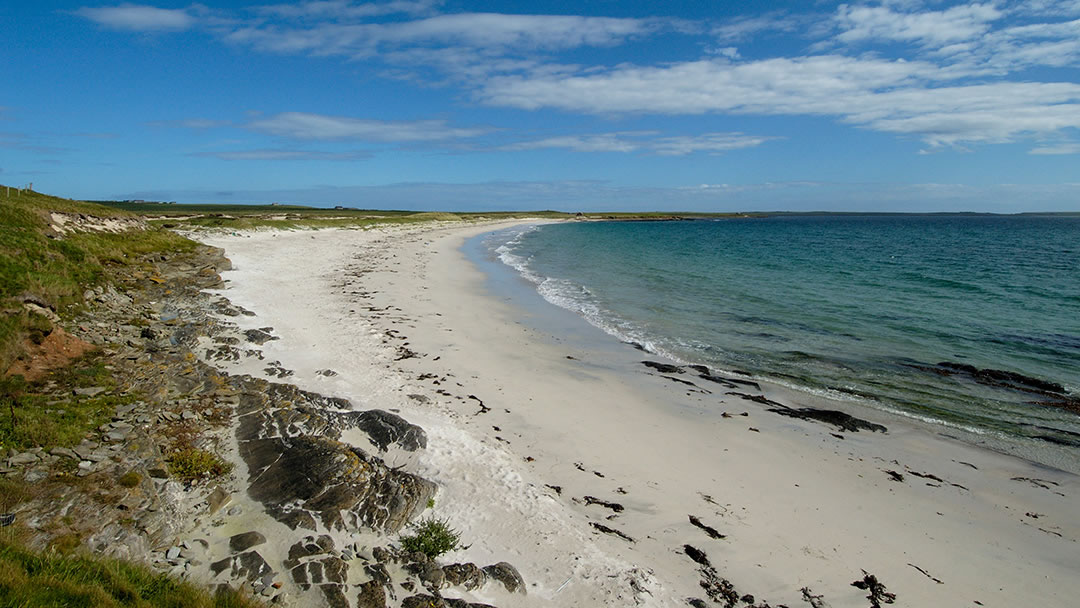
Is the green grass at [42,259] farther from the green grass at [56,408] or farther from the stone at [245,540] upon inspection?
the stone at [245,540]

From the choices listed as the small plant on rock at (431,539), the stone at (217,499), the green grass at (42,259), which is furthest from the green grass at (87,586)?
the green grass at (42,259)

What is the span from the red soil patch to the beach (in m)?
2.32

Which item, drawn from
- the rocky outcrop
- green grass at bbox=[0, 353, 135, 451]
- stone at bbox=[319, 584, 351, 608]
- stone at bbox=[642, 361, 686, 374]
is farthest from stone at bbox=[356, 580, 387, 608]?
stone at bbox=[642, 361, 686, 374]

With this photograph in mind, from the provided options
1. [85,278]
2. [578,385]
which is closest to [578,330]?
[578,385]

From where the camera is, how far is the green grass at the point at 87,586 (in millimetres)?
3543

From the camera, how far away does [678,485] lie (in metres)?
7.36

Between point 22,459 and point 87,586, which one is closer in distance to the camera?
point 87,586

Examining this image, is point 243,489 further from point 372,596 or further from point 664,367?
point 664,367

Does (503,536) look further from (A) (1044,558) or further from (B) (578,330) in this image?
(B) (578,330)

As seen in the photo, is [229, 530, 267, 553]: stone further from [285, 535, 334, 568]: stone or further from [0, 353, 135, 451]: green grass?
[0, 353, 135, 451]: green grass

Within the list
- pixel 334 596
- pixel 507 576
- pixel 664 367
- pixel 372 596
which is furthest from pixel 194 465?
pixel 664 367

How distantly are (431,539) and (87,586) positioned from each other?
108 inches

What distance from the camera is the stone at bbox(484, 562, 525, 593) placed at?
509 centimetres

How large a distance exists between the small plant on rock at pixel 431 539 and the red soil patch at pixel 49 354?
21.2 ft
